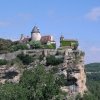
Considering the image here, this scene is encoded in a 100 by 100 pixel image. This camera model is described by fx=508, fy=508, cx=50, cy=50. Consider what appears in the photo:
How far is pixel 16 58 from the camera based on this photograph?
67.5 meters

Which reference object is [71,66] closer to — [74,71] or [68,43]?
[74,71]

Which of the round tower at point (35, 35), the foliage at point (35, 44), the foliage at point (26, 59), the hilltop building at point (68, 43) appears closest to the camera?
the foliage at point (26, 59)

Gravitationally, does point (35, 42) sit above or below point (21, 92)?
above

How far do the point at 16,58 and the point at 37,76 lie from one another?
31368 mm

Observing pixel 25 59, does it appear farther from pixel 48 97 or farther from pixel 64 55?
pixel 48 97

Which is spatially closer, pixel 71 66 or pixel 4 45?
pixel 71 66

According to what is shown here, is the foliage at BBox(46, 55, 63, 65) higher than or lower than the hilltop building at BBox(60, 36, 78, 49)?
lower

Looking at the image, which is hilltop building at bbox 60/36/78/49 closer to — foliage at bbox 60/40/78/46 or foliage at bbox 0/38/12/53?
foliage at bbox 60/40/78/46

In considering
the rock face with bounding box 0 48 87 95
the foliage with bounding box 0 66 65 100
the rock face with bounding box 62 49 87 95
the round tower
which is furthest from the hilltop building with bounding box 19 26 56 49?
the foliage with bounding box 0 66 65 100

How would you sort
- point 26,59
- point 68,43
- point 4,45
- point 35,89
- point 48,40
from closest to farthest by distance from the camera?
point 35,89 < point 26,59 < point 68,43 < point 48,40 < point 4,45

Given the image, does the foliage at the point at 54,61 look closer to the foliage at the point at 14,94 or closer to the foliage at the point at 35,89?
the foliage at the point at 35,89

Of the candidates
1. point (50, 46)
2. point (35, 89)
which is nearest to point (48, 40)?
point (50, 46)

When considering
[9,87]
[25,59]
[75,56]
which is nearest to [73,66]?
[75,56]

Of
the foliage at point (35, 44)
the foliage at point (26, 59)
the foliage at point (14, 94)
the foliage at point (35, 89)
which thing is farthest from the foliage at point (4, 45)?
the foliage at point (14, 94)
